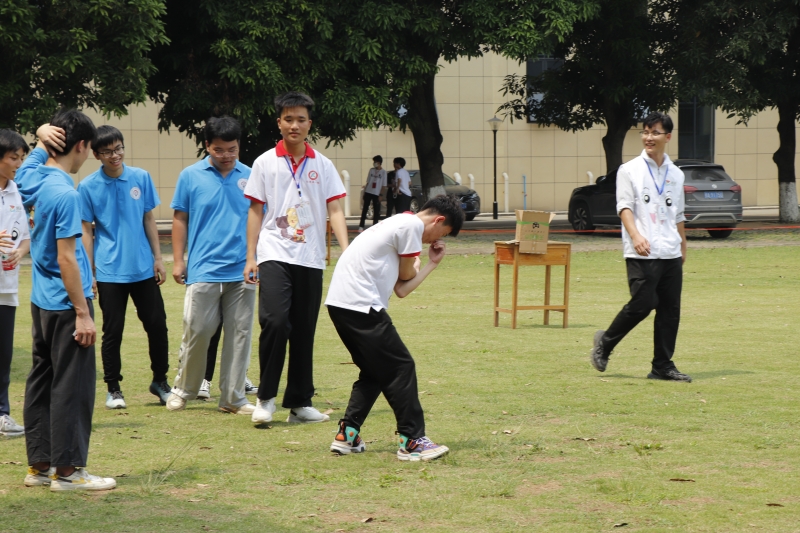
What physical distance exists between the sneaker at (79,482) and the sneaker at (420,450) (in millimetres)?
1492

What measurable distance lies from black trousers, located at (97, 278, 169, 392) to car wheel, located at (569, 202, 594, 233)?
65.9ft

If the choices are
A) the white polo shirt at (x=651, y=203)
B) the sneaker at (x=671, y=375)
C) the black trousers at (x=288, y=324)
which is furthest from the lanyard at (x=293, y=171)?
the sneaker at (x=671, y=375)

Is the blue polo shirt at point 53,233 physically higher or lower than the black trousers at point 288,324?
higher

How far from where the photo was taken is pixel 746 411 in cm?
686

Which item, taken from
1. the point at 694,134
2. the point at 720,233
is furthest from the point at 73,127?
the point at 694,134

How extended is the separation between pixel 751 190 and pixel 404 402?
4329cm

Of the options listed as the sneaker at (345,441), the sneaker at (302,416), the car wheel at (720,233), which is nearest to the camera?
the sneaker at (345,441)

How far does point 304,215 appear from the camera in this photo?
656cm

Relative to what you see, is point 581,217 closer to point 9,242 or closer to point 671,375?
point 671,375

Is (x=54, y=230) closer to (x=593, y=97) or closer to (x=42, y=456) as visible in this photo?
(x=42, y=456)

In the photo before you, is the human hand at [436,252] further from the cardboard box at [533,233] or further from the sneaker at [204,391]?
the cardboard box at [533,233]

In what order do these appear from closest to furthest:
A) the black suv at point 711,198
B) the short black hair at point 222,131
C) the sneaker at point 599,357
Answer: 1. the short black hair at point 222,131
2. the sneaker at point 599,357
3. the black suv at point 711,198

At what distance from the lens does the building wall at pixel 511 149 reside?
42.6 meters

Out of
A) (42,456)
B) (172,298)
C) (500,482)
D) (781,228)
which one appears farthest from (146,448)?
(781,228)
